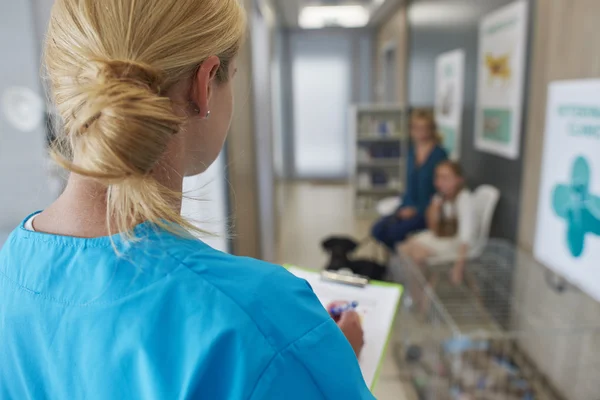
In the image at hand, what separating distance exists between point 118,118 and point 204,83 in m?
0.12

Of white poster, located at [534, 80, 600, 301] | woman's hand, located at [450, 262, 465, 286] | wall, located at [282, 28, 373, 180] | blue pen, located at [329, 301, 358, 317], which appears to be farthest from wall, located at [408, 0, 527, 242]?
wall, located at [282, 28, 373, 180]

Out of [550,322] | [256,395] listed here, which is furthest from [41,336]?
[550,322]

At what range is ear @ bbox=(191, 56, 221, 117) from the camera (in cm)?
56

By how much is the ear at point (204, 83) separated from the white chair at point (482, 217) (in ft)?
7.07

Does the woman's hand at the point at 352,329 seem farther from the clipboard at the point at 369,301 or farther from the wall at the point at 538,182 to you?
the wall at the point at 538,182

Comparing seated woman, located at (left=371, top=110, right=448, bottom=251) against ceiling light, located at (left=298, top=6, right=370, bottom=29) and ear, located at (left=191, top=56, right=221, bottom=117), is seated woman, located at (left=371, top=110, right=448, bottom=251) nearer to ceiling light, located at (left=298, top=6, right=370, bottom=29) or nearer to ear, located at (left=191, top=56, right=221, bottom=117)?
ear, located at (left=191, top=56, right=221, bottom=117)

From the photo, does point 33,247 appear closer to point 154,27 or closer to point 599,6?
point 154,27

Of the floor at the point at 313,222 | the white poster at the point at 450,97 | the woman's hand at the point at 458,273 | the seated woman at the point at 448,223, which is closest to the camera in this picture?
the woman's hand at the point at 458,273

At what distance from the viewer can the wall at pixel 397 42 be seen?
551cm

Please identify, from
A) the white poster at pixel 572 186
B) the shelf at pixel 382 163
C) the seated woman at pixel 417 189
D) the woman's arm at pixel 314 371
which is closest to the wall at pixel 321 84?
the shelf at pixel 382 163

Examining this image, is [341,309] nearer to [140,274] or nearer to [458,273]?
[140,274]

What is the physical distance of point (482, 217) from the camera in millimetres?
2793

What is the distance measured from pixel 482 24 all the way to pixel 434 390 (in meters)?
2.31

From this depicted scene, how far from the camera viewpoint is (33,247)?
0.57 m
